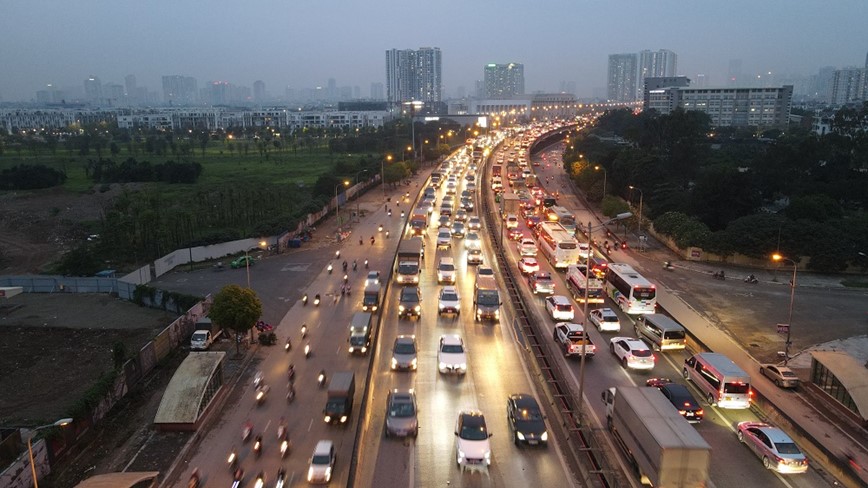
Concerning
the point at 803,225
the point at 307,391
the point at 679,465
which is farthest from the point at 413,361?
the point at 803,225

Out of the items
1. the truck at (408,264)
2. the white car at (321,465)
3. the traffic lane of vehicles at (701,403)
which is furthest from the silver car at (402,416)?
the truck at (408,264)

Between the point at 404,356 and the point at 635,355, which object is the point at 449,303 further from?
the point at 635,355

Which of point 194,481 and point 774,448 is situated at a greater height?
point 774,448

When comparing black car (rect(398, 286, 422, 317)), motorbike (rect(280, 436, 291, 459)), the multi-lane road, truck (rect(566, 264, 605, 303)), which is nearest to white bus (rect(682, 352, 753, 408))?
the multi-lane road

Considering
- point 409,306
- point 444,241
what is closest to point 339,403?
point 409,306

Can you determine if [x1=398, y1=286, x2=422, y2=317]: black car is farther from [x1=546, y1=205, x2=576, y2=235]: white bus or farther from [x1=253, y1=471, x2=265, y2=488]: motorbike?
[x1=546, y1=205, x2=576, y2=235]: white bus

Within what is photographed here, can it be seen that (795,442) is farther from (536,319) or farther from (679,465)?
(536,319)
